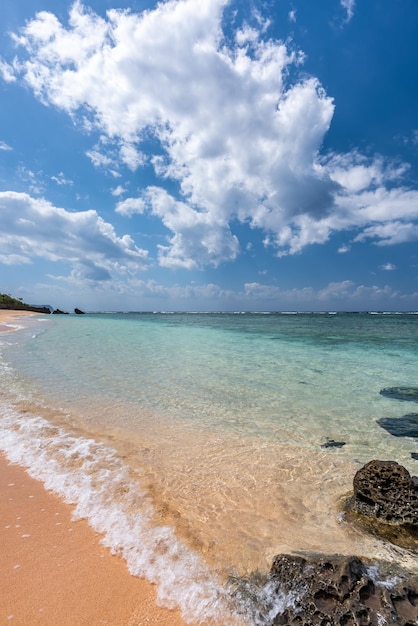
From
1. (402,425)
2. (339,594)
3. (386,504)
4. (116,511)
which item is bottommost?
(402,425)

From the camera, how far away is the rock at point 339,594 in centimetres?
221

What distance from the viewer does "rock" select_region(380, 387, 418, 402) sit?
30.2ft

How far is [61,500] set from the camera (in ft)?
12.6

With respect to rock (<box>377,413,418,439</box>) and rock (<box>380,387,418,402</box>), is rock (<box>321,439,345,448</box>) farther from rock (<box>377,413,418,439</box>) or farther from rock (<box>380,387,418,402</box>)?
rock (<box>380,387,418,402</box>)

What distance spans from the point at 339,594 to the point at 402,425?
18.9 feet

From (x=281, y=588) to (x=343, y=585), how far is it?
494 mm

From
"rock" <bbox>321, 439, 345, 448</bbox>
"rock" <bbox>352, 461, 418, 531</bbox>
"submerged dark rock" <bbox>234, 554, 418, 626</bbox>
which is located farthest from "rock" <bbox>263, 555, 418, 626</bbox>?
"rock" <bbox>321, 439, 345, 448</bbox>

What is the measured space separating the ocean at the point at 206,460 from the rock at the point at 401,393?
29 cm

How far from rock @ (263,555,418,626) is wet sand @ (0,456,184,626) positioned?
88cm

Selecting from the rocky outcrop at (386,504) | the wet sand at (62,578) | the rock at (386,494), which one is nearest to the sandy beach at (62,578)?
the wet sand at (62,578)

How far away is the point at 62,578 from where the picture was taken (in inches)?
107

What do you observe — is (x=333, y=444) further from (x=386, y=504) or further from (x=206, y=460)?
(x=206, y=460)

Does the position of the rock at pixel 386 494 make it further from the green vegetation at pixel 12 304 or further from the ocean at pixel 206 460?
the green vegetation at pixel 12 304

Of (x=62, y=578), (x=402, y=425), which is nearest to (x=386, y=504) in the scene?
(x=62, y=578)
